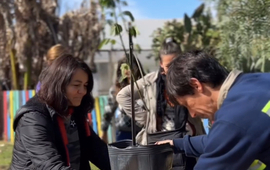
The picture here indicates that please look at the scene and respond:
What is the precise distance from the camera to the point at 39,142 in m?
2.63

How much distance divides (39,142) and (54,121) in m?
0.19

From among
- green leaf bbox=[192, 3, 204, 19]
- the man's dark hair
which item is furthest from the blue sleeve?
green leaf bbox=[192, 3, 204, 19]

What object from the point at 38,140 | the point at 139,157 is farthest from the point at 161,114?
the point at 139,157

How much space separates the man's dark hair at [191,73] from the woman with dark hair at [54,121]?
80 centimetres

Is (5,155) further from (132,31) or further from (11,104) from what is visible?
(132,31)

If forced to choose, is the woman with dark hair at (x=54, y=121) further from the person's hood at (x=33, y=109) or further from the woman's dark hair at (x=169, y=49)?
the woman's dark hair at (x=169, y=49)

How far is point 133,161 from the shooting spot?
7.56 ft

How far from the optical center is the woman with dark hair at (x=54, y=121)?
2.63 metres

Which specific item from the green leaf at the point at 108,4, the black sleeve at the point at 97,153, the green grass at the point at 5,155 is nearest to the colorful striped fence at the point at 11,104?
the green grass at the point at 5,155

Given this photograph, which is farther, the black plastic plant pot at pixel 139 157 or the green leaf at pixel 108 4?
the green leaf at pixel 108 4

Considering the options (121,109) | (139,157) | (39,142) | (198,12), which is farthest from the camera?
(198,12)

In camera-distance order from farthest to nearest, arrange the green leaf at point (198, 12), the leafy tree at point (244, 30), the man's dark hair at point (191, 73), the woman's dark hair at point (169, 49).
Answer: the green leaf at point (198, 12) → the leafy tree at point (244, 30) → the woman's dark hair at point (169, 49) → the man's dark hair at point (191, 73)

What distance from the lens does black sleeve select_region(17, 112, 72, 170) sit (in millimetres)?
2574

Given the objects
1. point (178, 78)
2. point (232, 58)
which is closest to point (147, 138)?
point (178, 78)
